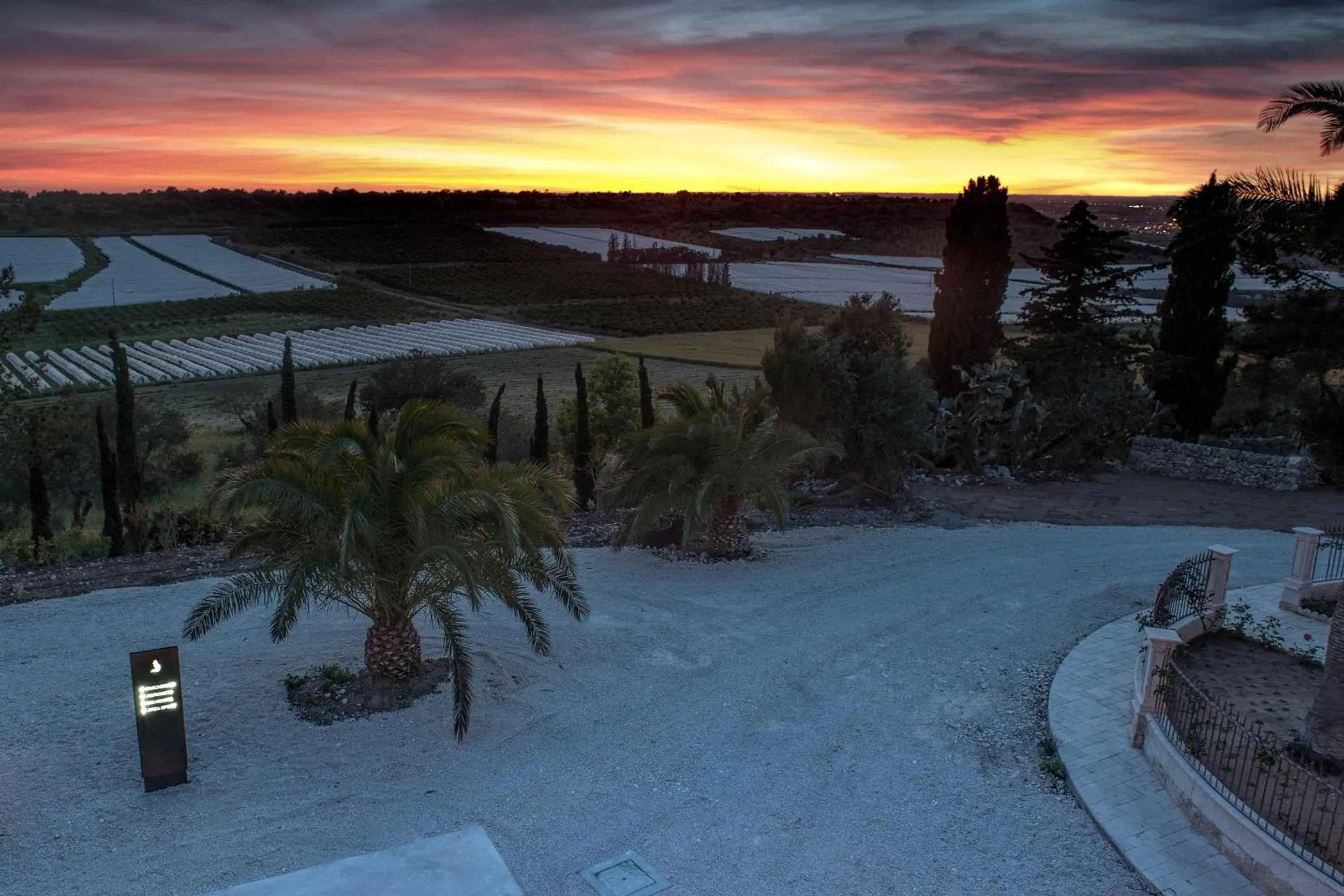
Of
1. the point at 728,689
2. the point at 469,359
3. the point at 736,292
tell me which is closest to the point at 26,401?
the point at 469,359

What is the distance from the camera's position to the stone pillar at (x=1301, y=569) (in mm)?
12938

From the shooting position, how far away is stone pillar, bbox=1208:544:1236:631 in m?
12.2

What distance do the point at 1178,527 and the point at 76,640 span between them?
1959 cm

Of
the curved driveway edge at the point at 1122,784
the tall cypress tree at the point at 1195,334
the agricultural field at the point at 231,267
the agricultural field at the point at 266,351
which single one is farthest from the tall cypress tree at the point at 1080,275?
the agricultural field at the point at 231,267

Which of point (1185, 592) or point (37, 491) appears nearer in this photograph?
point (1185, 592)

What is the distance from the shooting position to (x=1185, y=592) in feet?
40.1

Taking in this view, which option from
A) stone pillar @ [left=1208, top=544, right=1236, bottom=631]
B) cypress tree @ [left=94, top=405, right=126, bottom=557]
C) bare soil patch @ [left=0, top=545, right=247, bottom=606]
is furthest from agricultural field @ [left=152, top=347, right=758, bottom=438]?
stone pillar @ [left=1208, top=544, right=1236, bottom=631]

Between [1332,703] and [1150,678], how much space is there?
151 cm

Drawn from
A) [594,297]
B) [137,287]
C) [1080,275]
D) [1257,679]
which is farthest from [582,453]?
[137,287]

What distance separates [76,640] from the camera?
1212 centimetres

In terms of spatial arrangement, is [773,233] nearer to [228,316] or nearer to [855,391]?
[228,316]

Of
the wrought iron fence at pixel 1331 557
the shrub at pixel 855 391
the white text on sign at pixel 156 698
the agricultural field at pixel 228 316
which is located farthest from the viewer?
the agricultural field at pixel 228 316

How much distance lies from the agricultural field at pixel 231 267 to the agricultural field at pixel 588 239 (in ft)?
109

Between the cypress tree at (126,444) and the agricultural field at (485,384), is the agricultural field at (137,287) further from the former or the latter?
the cypress tree at (126,444)
